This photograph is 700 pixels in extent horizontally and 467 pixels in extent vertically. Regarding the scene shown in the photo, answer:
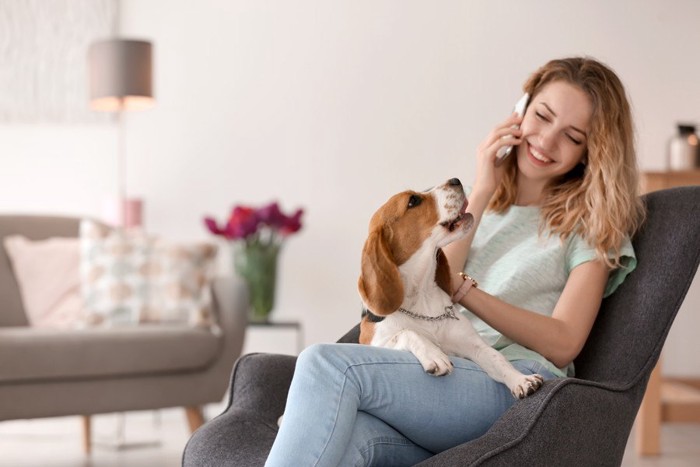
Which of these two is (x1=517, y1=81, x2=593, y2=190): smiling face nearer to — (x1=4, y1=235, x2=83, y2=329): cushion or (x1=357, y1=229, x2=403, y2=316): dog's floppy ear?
(x1=357, y1=229, x2=403, y2=316): dog's floppy ear

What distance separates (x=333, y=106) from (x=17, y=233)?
6.20 ft

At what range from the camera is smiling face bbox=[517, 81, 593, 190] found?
6.54ft

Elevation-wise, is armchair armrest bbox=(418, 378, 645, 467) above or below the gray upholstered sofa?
above

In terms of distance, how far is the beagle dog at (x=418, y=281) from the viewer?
5.24ft

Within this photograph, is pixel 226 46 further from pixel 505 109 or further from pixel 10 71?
pixel 505 109

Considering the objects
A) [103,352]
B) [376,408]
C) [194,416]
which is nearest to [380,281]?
[376,408]

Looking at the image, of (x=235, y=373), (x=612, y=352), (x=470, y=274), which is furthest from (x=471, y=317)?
(x=235, y=373)

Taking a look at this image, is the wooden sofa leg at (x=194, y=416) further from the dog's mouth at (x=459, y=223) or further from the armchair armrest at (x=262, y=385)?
the dog's mouth at (x=459, y=223)

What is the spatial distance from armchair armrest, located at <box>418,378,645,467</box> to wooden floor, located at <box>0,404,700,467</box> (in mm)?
2062

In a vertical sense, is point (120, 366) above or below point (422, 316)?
below

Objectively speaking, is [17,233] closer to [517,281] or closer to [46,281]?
[46,281]

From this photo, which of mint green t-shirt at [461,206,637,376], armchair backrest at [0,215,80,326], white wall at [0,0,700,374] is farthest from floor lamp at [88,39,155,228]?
mint green t-shirt at [461,206,637,376]

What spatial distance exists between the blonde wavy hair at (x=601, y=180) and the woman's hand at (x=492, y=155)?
12 centimetres

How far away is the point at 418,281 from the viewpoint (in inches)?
66.1
